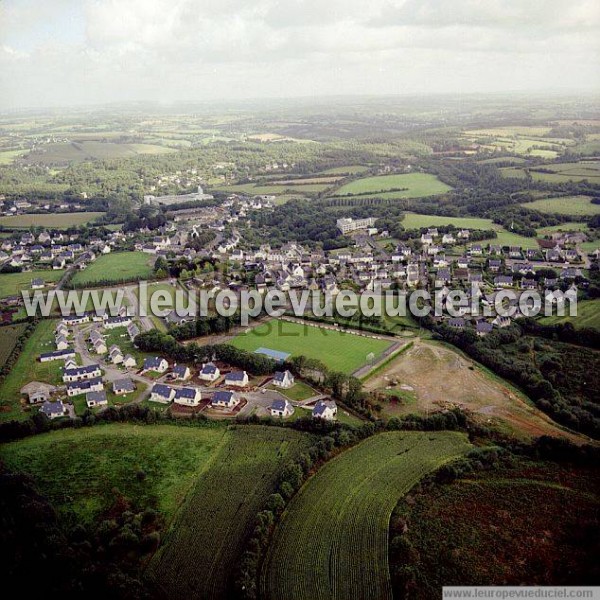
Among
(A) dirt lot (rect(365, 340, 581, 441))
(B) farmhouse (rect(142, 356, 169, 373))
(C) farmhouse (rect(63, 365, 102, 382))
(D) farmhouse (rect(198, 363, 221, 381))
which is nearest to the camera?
(A) dirt lot (rect(365, 340, 581, 441))

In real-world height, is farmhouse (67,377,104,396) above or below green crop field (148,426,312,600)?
above

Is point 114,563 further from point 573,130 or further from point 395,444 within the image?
point 573,130

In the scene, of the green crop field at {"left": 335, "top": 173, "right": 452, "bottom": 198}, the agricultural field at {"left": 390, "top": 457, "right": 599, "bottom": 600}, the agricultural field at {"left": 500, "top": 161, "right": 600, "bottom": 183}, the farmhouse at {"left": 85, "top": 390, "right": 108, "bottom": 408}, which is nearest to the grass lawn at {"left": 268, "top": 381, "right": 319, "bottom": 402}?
the farmhouse at {"left": 85, "top": 390, "right": 108, "bottom": 408}

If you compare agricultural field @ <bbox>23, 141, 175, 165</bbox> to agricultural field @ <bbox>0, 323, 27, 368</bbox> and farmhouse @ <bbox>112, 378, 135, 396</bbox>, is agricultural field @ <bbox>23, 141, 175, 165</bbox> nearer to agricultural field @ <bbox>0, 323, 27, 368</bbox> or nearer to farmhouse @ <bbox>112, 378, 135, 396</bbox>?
agricultural field @ <bbox>0, 323, 27, 368</bbox>

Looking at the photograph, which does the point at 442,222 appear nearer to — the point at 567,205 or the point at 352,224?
the point at 352,224

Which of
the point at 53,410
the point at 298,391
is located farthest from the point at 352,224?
the point at 53,410

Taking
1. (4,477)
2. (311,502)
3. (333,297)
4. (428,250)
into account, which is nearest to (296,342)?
(333,297)

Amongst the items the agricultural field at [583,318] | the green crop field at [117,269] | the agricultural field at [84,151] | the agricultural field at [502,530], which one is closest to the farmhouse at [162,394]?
the agricultural field at [502,530]
